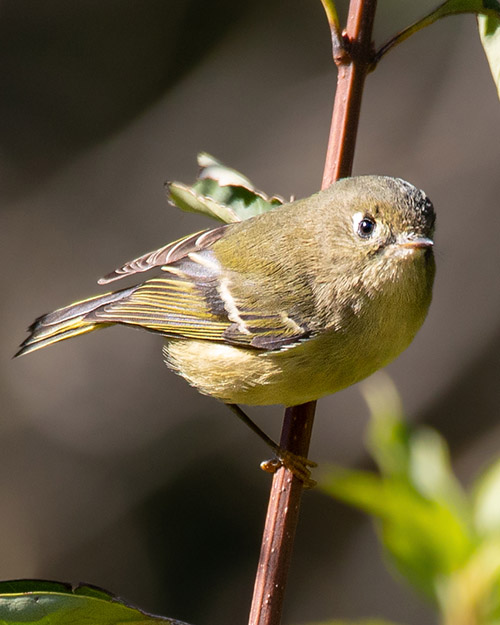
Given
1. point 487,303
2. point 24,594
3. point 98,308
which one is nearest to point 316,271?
point 98,308

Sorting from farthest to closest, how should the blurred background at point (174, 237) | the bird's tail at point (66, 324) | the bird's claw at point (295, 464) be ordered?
1. the blurred background at point (174, 237)
2. the bird's tail at point (66, 324)
3. the bird's claw at point (295, 464)

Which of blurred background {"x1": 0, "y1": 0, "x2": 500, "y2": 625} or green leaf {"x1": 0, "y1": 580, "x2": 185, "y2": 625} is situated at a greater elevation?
blurred background {"x1": 0, "y1": 0, "x2": 500, "y2": 625}

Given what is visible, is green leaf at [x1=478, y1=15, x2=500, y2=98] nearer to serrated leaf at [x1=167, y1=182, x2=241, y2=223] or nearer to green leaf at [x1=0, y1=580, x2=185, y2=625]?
serrated leaf at [x1=167, y1=182, x2=241, y2=223]

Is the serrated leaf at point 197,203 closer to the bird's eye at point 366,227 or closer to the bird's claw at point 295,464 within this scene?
the bird's eye at point 366,227

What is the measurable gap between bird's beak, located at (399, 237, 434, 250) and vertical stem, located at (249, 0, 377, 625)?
0.92 ft

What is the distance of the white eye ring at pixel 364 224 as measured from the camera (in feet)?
6.84

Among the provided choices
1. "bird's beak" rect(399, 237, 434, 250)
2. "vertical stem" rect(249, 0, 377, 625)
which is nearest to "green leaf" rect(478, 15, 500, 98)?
"vertical stem" rect(249, 0, 377, 625)

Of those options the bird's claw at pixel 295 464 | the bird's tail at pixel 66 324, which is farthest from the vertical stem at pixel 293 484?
the bird's tail at pixel 66 324

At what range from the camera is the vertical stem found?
58.4 inches

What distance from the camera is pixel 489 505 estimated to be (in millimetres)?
967

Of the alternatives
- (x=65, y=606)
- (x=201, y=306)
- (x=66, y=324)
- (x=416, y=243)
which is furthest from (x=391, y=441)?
(x=66, y=324)

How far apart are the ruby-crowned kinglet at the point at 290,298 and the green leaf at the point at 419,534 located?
1.04 m

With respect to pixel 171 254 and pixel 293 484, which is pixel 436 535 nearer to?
pixel 293 484

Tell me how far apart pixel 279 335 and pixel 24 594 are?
997 mm
